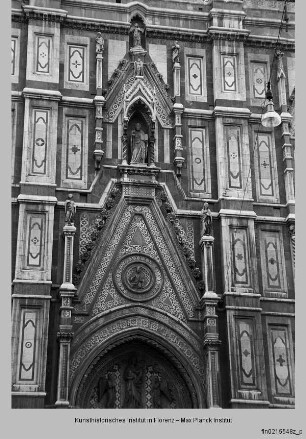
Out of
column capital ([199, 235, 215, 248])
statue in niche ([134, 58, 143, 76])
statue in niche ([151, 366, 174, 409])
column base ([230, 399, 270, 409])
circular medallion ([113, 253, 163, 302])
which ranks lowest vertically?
column base ([230, 399, 270, 409])

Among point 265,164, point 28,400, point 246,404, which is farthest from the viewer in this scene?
point 265,164

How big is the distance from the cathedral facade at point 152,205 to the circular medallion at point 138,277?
0.03 m

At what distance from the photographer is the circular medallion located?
1889 cm

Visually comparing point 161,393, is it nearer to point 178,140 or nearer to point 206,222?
point 206,222

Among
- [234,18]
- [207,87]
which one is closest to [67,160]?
[207,87]

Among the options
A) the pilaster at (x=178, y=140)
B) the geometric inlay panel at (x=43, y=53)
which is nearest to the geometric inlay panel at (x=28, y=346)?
the pilaster at (x=178, y=140)

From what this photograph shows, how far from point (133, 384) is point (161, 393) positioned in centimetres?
67

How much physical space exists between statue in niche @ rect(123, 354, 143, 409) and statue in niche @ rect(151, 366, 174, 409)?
31 centimetres

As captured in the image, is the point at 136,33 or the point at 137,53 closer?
the point at 137,53

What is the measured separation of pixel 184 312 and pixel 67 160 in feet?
14.4

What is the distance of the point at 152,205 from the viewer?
1977cm

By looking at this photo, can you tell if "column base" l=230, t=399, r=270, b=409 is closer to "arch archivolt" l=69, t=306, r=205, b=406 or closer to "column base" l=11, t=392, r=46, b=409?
"arch archivolt" l=69, t=306, r=205, b=406

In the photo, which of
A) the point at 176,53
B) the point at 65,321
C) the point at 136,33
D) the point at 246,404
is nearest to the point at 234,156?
the point at 176,53

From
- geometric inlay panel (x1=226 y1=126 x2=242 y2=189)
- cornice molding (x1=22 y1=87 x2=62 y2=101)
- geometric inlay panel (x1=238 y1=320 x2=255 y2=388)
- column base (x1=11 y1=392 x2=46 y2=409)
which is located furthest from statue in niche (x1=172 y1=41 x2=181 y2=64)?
column base (x1=11 y1=392 x2=46 y2=409)
